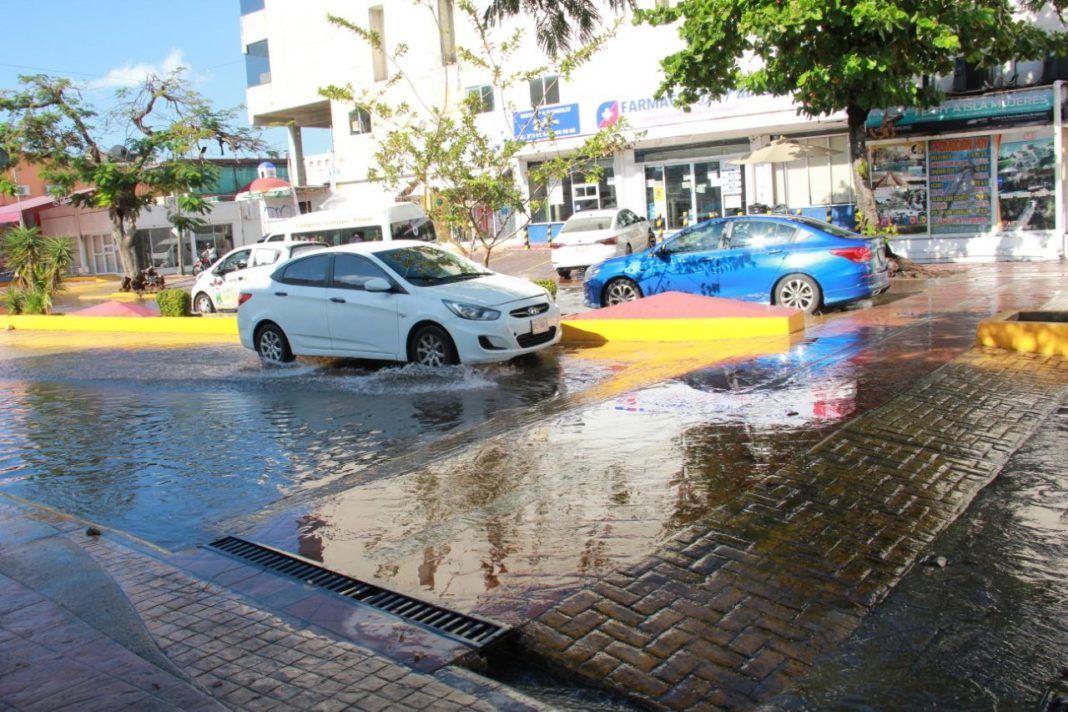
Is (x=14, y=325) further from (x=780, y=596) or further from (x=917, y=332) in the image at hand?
(x=780, y=596)

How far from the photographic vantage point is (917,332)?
11.4 m

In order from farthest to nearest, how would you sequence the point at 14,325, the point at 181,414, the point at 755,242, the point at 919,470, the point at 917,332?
the point at 14,325
the point at 755,242
the point at 917,332
the point at 181,414
the point at 919,470

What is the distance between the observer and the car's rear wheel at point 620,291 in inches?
576

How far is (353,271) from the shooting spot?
37.9 ft

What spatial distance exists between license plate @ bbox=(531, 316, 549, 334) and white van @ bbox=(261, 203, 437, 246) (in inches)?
481

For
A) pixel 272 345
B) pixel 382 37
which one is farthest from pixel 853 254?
pixel 382 37

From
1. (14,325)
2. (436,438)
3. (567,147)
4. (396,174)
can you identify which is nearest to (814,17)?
(396,174)

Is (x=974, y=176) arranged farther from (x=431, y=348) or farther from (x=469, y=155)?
(x=431, y=348)

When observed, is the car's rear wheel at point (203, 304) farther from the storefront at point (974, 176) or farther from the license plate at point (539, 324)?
the storefront at point (974, 176)

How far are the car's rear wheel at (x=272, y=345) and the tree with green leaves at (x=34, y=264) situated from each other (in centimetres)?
1323

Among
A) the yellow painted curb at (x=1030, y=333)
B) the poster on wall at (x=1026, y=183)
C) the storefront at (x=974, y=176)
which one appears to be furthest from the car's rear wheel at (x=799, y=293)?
the poster on wall at (x=1026, y=183)

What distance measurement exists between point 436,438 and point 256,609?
11.3 ft

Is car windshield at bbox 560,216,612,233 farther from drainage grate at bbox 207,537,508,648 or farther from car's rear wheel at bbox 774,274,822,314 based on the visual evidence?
drainage grate at bbox 207,537,508,648

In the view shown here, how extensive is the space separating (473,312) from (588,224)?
13.8 m
